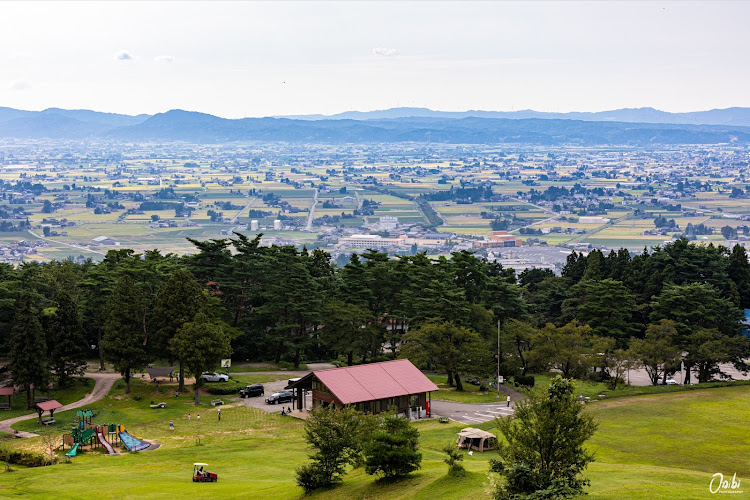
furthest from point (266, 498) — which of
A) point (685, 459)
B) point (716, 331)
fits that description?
point (716, 331)

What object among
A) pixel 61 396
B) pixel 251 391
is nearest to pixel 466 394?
pixel 251 391

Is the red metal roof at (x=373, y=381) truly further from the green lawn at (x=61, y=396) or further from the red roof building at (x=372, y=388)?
the green lawn at (x=61, y=396)

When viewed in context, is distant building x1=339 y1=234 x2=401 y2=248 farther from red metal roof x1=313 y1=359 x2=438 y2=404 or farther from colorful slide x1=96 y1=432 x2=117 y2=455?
colorful slide x1=96 y1=432 x2=117 y2=455

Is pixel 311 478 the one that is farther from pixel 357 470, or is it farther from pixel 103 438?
pixel 103 438

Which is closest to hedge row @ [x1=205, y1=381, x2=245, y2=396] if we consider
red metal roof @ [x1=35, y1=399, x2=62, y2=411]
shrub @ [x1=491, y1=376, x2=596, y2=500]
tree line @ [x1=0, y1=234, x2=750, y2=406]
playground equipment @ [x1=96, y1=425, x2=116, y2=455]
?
tree line @ [x1=0, y1=234, x2=750, y2=406]

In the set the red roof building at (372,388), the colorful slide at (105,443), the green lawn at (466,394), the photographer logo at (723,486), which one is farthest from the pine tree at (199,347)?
the photographer logo at (723,486)

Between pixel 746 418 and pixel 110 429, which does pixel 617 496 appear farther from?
pixel 110 429
